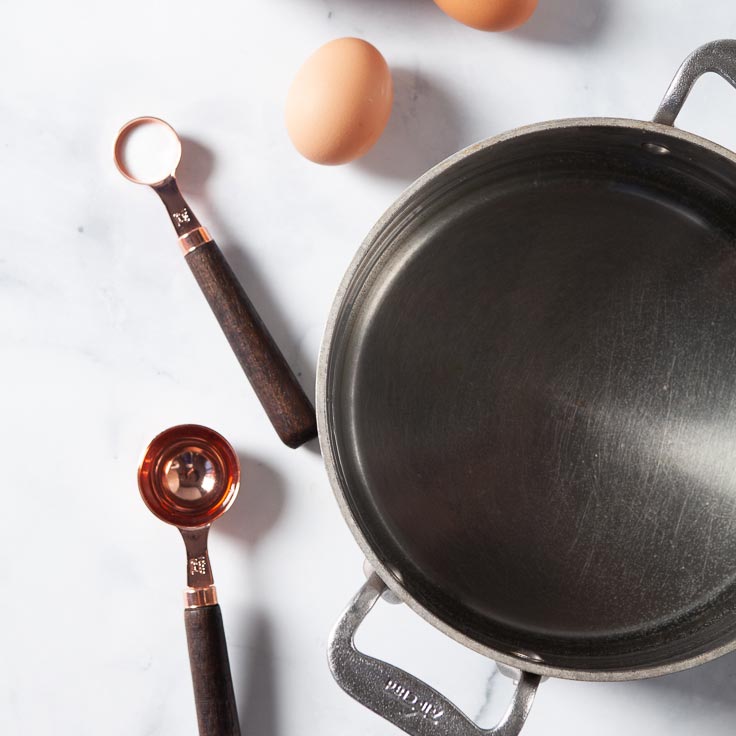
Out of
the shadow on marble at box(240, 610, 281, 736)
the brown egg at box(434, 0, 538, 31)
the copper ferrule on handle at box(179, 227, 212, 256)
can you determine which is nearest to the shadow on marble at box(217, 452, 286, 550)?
the shadow on marble at box(240, 610, 281, 736)

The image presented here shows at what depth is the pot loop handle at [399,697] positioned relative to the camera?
0.70 meters

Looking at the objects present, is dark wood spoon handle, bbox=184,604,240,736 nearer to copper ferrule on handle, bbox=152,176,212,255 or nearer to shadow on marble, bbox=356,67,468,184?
copper ferrule on handle, bbox=152,176,212,255

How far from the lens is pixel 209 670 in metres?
0.81

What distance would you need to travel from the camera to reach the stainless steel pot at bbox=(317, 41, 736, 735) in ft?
2.69

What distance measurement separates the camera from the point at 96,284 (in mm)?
845

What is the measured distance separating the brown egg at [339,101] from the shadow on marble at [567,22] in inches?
6.7

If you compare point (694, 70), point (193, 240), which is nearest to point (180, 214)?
point (193, 240)

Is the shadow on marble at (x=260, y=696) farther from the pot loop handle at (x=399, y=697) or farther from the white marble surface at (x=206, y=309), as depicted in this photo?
the pot loop handle at (x=399, y=697)

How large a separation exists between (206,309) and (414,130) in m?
0.27

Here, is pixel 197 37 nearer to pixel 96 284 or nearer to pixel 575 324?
pixel 96 284

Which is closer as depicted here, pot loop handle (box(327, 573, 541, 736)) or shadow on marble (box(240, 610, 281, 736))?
pot loop handle (box(327, 573, 541, 736))

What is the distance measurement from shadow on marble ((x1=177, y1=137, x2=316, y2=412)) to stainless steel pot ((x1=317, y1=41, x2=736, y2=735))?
6 cm

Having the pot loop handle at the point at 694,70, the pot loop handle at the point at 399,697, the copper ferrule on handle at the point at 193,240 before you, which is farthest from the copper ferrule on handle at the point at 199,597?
the pot loop handle at the point at 694,70

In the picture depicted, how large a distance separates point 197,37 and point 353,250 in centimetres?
26
